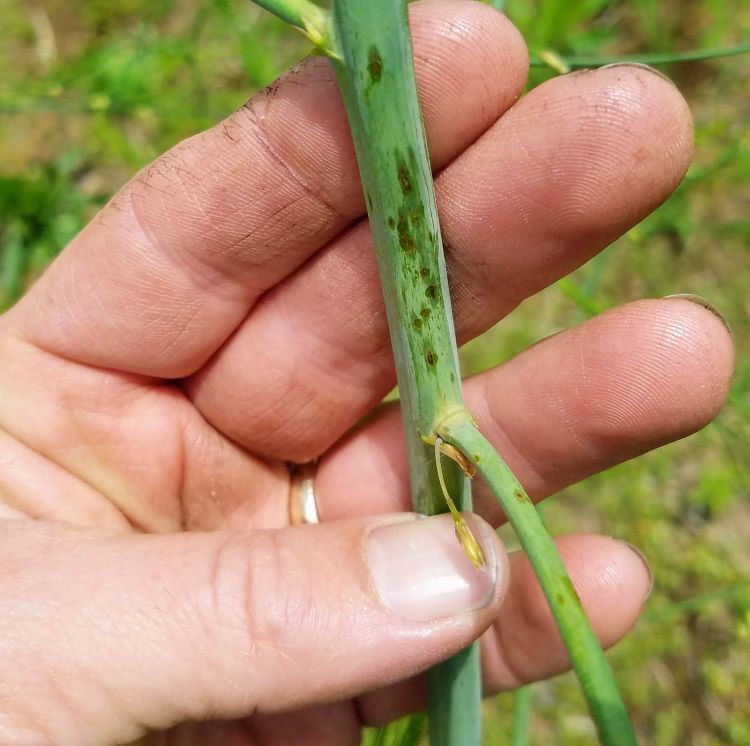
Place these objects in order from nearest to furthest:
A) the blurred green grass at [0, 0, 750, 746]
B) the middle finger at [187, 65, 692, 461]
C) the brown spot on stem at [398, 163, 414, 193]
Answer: the brown spot on stem at [398, 163, 414, 193], the middle finger at [187, 65, 692, 461], the blurred green grass at [0, 0, 750, 746]

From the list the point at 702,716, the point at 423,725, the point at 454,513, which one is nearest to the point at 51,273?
the point at 454,513

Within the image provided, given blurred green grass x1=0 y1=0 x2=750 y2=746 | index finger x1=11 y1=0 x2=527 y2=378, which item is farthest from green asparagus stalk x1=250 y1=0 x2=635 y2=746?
blurred green grass x1=0 y1=0 x2=750 y2=746

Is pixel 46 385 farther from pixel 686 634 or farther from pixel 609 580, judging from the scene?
pixel 686 634

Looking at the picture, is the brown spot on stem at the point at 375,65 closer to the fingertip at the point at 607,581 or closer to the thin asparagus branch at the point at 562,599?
the thin asparagus branch at the point at 562,599

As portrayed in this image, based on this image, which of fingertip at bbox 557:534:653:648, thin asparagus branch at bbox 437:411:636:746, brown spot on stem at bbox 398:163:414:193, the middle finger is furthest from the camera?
fingertip at bbox 557:534:653:648

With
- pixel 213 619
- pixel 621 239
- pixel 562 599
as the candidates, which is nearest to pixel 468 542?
pixel 562 599

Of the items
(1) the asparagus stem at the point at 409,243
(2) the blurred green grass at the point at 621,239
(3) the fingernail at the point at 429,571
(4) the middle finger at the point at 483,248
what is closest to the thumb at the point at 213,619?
(3) the fingernail at the point at 429,571

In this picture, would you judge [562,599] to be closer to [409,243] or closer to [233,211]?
[409,243]

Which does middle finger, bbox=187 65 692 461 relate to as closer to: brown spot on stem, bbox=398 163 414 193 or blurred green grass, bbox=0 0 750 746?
brown spot on stem, bbox=398 163 414 193
